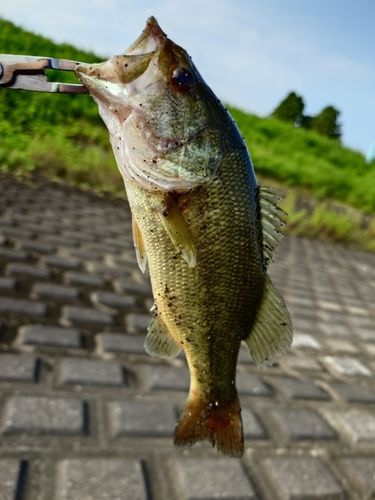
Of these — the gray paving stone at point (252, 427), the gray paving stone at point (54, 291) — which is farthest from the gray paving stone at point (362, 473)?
the gray paving stone at point (54, 291)

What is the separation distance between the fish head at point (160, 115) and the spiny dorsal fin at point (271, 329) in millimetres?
412

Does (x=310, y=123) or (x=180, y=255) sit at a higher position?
(x=310, y=123)

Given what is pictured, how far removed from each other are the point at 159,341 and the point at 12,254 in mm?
3174

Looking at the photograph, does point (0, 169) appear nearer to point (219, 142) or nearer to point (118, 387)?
point (118, 387)

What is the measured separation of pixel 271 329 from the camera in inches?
52.7

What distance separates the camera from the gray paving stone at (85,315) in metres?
3.43

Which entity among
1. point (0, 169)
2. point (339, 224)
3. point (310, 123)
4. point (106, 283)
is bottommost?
point (0, 169)

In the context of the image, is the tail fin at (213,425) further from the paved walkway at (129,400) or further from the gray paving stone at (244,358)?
the gray paving stone at (244,358)

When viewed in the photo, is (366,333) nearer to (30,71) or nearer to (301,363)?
(301,363)

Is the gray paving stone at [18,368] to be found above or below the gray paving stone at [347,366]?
below

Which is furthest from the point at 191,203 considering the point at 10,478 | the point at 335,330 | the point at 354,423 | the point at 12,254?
the point at 335,330

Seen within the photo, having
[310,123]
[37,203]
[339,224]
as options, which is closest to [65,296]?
[37,203]

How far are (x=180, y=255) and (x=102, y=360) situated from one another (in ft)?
6.46

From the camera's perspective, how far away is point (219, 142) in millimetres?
1190
